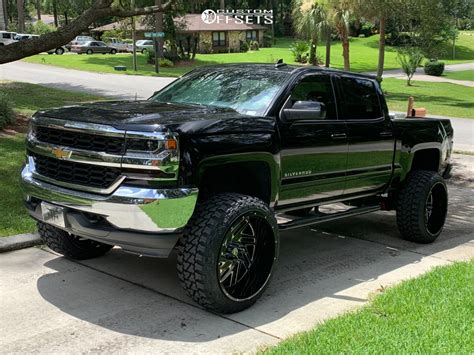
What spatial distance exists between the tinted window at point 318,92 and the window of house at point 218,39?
5916cm

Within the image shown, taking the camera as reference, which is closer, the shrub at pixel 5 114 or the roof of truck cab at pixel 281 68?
the roof of truck cab at pixel 281 68

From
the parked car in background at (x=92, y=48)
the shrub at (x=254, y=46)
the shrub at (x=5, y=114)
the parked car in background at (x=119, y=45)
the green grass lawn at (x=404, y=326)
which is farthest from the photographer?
the shrub at (x=254, y=46)

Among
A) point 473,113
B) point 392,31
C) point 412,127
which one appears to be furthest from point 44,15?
point 412,127

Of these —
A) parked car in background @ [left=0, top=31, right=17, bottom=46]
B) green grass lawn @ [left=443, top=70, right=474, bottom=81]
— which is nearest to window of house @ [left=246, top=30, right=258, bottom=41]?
green grass lawn @ [left=443, top=70, right=474, bottom=81]

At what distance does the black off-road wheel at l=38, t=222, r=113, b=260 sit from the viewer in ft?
18.0

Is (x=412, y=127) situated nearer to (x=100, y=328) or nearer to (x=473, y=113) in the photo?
(x=100, y=328)

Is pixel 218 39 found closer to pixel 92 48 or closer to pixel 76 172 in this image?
pixel 92 48

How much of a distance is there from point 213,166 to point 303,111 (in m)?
1.05

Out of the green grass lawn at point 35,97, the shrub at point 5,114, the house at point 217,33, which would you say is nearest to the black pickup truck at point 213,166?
the shrub at point 5,114

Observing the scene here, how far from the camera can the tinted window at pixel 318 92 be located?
5551 mm

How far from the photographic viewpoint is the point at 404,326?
4.18m

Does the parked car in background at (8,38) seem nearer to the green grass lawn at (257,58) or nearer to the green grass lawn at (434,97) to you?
the green grass lawn at (257,58)

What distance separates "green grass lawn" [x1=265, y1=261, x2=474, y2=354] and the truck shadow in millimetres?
307

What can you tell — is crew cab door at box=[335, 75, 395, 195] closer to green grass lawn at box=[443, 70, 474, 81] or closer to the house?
green grass lawn at box=[443, 70, 474, 81]
